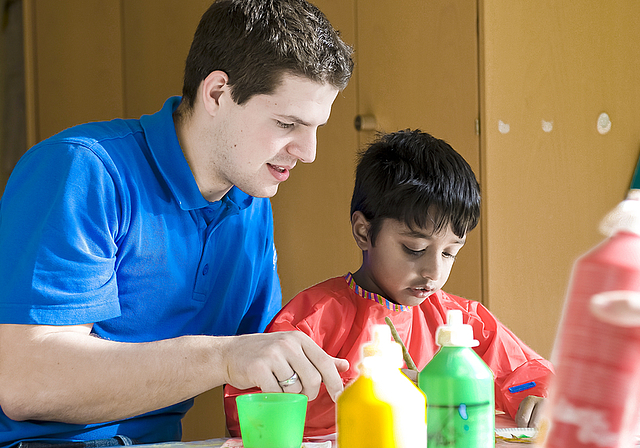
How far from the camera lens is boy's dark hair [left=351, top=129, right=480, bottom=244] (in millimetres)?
1229

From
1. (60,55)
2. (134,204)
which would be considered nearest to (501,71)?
(134,204)

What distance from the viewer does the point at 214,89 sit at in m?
1.17

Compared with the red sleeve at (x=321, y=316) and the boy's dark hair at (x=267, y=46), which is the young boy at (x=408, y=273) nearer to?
the red sleeve at (x=321, y=316)

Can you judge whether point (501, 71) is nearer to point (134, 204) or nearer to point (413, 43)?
point (413, 43)

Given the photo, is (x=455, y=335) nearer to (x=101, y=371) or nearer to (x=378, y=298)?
(x=101, y=371)

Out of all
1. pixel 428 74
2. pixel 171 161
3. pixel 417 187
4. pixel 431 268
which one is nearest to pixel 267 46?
pixel 171 161

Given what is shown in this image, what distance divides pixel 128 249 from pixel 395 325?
522 mm

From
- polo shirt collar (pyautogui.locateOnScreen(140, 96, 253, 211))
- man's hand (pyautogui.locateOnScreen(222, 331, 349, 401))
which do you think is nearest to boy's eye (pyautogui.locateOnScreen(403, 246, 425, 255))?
polo shirt collar (pyautogui.locateOnScreen(140, 96, 253, 211))

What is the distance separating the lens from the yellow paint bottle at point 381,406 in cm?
56

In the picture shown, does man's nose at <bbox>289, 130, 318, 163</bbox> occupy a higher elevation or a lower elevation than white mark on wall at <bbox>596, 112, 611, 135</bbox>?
lower

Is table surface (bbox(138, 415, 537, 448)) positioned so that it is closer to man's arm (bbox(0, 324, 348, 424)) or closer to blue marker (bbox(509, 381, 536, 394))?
man's arm (bbox(0, 324, 348, 424))

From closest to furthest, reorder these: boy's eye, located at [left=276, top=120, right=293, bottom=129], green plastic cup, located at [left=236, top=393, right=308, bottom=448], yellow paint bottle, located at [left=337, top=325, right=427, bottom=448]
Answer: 1. yellow paint bottle, located at [left=337, top=325, right=427, bottom=448]
2. green plastic cup, located at [left=236, top=393, right=308, bottom=448]
3. boy's eye, located at [left=276, top=120, right=293, bottom=129]

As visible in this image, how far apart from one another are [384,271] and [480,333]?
22cm

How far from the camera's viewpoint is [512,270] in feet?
5.74
